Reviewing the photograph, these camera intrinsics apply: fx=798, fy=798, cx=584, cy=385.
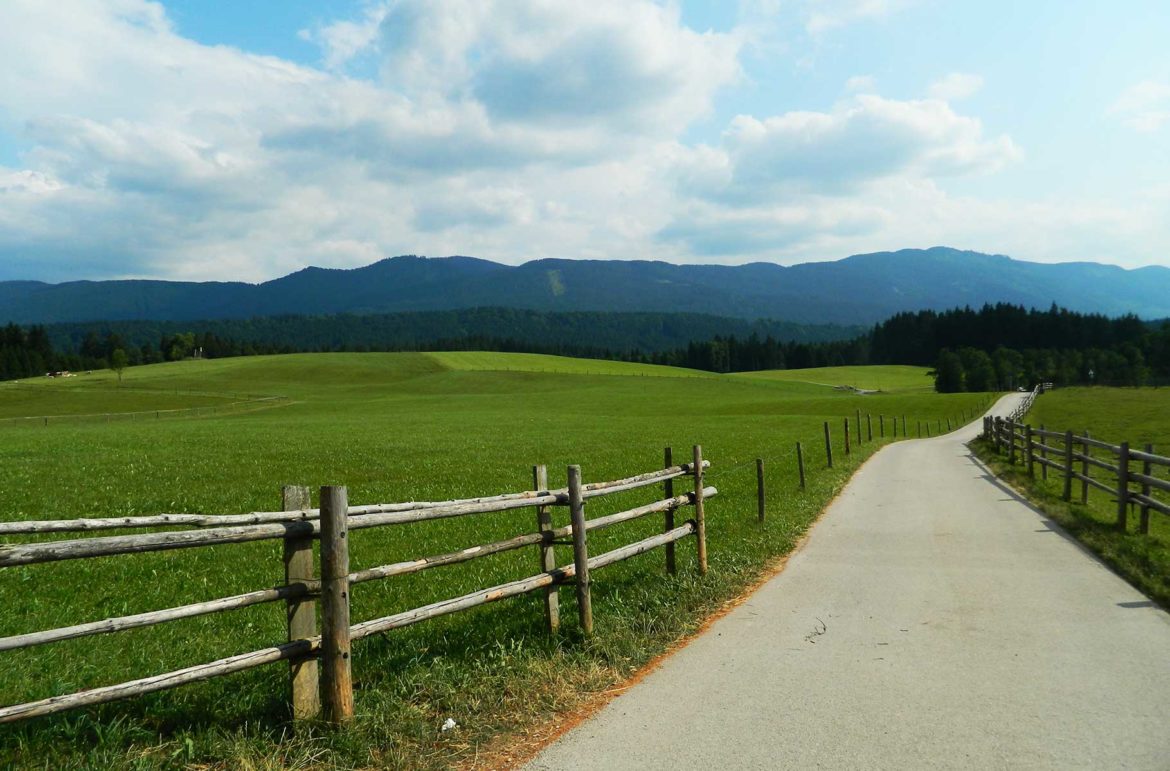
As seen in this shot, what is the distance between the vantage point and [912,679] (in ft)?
22.1

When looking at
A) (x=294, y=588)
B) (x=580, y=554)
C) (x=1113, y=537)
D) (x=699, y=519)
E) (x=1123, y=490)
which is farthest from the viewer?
(x=1123, y=490)

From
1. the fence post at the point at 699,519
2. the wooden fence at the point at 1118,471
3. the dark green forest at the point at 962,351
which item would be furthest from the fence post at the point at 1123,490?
the dark green forest at the point at 962,351

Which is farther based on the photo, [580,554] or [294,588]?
[580,554]

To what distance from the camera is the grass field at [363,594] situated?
18.1 feet

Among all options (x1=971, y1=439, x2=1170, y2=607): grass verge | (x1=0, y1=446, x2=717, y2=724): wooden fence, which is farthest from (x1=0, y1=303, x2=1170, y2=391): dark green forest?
(x1=0, y1=446, x2=717, y2=724): wooden fence

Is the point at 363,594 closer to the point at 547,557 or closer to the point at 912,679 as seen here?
the point at 547,557

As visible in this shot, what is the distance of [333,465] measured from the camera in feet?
96.4

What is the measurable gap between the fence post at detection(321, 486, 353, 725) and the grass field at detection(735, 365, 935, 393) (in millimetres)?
131975

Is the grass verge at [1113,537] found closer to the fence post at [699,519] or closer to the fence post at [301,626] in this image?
the fence post at [699,519]

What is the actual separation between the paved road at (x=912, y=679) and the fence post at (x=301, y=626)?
5.81 feet

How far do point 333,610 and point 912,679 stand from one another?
15.6 feet

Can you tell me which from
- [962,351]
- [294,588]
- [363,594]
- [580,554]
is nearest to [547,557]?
[580,554]

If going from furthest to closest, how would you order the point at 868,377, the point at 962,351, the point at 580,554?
the point at 868,377
the point at 962,351
the point at 580,554

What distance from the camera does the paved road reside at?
17.4 ft
